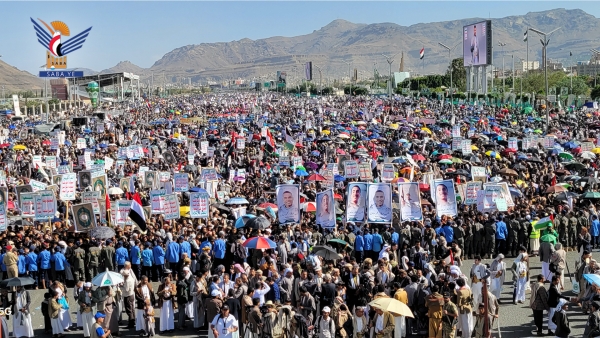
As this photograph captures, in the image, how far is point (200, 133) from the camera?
4462 cm

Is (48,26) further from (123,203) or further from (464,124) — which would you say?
(123,203)

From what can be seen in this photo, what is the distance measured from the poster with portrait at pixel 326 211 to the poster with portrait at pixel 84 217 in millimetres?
4907

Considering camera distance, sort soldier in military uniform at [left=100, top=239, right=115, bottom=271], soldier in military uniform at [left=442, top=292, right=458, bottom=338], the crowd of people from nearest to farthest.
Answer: soldier in military uniform at [left=442, top=292, right=458, bottom=338] → the crowd of people → soldier in military uniform at [left=100, top=239, right=115, bottom=271]

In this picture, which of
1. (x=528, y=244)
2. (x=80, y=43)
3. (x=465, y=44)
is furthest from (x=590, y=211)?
(x=465, y=44)

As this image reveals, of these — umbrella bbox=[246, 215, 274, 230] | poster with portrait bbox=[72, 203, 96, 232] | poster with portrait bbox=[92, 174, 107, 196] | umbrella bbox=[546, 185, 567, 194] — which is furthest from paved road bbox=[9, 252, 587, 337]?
umbrella bbox=[546, 185, 567, 194]

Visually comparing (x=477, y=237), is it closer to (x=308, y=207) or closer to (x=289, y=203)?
(x=289, y=203)

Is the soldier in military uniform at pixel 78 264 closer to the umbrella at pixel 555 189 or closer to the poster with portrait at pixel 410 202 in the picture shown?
the poster with portrait at pixel 410 202

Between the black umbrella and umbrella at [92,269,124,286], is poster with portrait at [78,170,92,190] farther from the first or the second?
umbrella at [92,269,124,286]

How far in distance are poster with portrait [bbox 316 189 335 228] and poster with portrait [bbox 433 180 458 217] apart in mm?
2449

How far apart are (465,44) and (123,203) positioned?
7226 cm

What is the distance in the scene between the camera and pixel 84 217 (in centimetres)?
1734

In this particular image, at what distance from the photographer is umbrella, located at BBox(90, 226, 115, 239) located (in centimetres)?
1677

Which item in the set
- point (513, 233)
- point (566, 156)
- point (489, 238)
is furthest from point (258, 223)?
point (566, 156)

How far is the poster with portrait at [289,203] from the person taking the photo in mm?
17469
